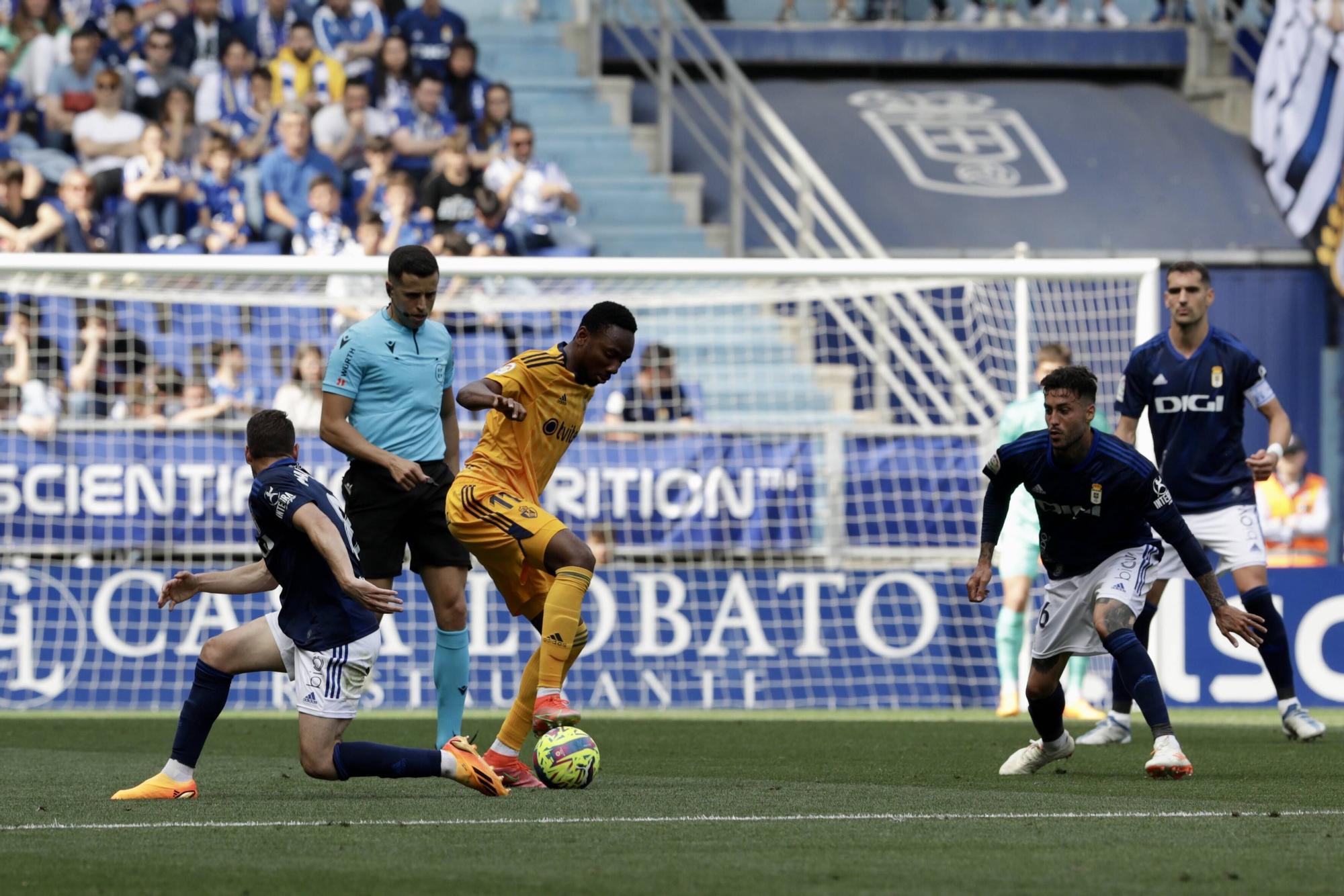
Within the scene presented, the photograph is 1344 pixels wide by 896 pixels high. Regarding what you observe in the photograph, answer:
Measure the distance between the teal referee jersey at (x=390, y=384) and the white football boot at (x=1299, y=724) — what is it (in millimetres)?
4287

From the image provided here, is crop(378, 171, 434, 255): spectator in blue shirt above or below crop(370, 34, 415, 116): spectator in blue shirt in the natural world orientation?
below

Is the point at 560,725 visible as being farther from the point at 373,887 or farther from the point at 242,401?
the point at 242,401

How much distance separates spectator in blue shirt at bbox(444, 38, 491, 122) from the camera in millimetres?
19312

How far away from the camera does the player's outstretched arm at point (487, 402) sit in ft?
24.0

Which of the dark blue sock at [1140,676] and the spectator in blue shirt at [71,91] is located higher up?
the spectator in blue shirt at [71,91]

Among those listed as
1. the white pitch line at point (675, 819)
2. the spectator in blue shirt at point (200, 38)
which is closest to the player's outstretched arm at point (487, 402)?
the white pitch line at point (675, 819)

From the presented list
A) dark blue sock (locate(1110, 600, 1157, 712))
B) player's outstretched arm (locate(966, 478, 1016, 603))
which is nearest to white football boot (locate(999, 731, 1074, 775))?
player's outstretched arm (locate(966, 478, 1016, 603))

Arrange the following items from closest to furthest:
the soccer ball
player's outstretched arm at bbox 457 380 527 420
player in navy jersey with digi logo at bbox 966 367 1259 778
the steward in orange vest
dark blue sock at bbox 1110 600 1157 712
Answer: player's outstretched arm at bbox 457 380 527 420, the soccer ball, player in navy jersey with digi logo at bbox 966 367 1259 778, dark blue sock at bbox 1110 600 1157 712, the steward in orange vest

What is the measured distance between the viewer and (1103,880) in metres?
5.06

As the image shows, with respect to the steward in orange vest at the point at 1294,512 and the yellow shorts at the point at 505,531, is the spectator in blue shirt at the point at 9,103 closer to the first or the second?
the steward in orange vest at the point at 1294,512

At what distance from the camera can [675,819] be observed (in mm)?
6480

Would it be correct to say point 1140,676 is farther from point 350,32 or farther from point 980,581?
point 350,32

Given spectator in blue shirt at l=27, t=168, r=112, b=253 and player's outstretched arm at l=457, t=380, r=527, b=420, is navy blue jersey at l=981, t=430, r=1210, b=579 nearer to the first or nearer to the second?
player's outstretched arm at l=457, t=380, r=527, b=420

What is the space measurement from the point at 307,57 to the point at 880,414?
6658 millimetres
